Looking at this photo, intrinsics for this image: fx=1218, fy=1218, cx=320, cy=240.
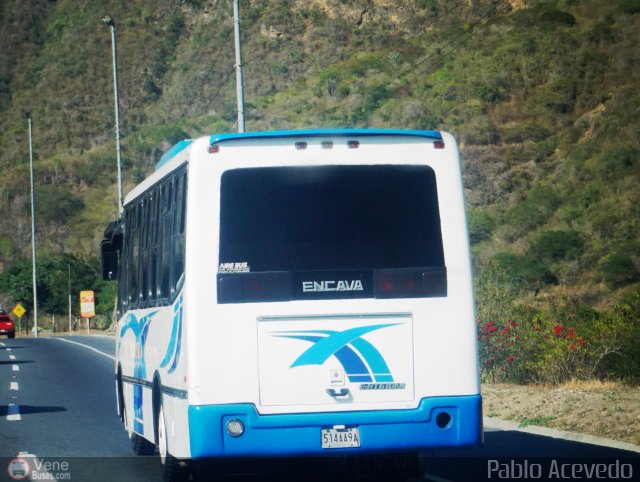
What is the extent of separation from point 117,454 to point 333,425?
5624 mm

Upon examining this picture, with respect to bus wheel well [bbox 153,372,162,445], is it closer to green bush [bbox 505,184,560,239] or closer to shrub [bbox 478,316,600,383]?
shrub [bbox 478,316,600,383]

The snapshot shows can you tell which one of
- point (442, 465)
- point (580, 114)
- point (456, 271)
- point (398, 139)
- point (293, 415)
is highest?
point (580, 114)

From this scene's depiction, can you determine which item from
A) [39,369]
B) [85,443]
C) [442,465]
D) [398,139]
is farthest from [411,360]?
[39,369]

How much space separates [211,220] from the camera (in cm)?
1055

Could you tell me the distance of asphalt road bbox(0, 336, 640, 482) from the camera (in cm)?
1264

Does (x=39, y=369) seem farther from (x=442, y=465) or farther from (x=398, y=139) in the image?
(x=398, y=139)

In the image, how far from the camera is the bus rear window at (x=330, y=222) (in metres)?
10.6

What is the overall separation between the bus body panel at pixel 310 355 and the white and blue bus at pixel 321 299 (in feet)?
0.04

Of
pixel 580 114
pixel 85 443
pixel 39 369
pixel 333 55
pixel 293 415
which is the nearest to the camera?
pixel 293 415

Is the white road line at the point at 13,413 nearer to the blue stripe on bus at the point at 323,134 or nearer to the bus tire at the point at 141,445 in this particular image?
the bus tire at the point at 141,445

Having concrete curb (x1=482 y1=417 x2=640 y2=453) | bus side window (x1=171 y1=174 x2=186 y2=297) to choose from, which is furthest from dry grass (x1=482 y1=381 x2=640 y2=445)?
bus side window (x1=171 y1=174 x2=186 y2=297)

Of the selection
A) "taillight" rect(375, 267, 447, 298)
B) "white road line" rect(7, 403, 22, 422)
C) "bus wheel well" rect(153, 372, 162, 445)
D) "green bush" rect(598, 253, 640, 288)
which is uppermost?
"green bush" rect(598, 253, 640, 288)

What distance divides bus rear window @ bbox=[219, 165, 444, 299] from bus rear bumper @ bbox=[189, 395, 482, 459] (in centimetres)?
107

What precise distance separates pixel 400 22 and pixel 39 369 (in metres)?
102
